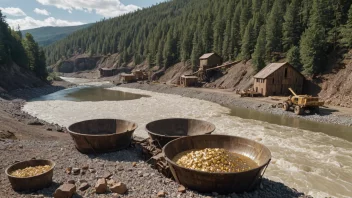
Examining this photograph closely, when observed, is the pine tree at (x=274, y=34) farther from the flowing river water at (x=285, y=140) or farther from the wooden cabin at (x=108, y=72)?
the wooden cabin at (x=108, y=72)

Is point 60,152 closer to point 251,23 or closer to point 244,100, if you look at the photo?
point 244,100

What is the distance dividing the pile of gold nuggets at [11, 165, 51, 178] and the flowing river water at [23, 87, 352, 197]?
37.4 ft

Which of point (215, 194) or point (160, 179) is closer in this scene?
point (215, 194)

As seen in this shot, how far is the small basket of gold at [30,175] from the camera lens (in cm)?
1020

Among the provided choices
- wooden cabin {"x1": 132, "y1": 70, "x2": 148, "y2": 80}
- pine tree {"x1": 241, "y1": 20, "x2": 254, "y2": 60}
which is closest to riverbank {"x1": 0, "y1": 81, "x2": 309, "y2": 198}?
pine tree {"x1": 241, "y1": 20, "x2": 254, "y2": 60}

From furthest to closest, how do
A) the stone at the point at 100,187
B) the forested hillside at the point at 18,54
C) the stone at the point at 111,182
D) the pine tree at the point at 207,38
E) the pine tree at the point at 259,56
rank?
the pine tree at the point at 207,38 < the forested hillside at the point at 18,54 < the pine tree at the point at 259,56 < the stone at the point at 111,182 < the stone at the point at 100,187

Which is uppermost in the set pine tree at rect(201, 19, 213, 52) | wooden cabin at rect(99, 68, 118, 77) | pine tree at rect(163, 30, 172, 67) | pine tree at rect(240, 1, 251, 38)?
pine tree at rect(240, 1, 251, 38)

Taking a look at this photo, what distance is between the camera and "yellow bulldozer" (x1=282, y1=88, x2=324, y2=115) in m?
31.3

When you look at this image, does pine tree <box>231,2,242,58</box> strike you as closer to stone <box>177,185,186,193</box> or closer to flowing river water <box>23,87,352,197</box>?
flowing river water <box>23,87,352,197</box>

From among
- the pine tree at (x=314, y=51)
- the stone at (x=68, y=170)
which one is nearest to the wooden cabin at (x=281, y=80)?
the pine tree at (x=314, y=51)

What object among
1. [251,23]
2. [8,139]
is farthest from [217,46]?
[8,139]

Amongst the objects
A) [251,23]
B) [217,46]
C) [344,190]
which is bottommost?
[344,190]

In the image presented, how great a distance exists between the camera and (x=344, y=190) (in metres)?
13.4

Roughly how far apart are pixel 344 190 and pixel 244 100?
29.1 m
